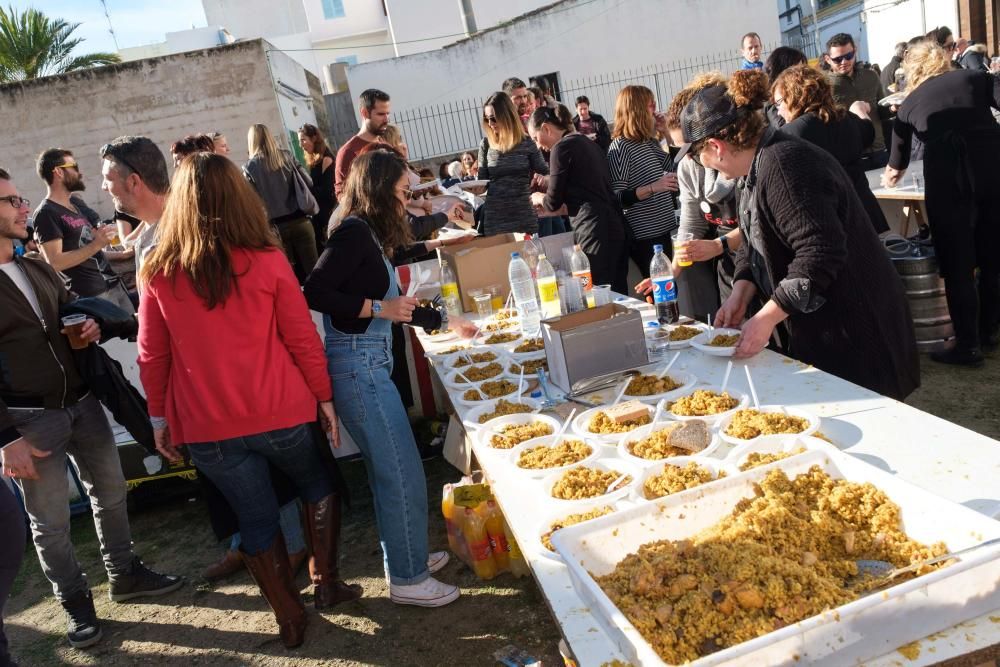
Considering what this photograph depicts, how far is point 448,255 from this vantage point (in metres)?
4.39

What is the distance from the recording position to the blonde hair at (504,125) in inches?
211

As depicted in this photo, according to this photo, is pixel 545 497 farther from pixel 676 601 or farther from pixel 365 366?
pixel 365 366

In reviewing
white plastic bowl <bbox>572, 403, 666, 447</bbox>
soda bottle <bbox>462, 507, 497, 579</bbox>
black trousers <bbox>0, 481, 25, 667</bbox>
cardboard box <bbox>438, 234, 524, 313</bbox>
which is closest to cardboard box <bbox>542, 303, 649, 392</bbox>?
white plastic bowl <bbox>572, 403, 666, 447</bbox>

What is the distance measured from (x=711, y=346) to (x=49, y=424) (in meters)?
2.71

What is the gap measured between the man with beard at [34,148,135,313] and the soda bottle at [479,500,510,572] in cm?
297

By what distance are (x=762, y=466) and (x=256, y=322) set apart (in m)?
1.74

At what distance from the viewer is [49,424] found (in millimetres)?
3096

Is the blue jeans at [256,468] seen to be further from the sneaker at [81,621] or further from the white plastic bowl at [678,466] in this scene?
the white plastic bowl at [678,466]

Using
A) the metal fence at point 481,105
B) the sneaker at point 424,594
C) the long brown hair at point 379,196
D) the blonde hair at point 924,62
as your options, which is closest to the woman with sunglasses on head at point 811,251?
the long brown hair at point 379,196

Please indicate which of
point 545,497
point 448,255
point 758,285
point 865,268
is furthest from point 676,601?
point 448,255

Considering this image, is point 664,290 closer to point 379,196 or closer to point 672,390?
point 672,390

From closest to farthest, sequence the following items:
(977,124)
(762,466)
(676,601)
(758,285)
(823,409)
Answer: (676,601) < (762,466) < (823,409) < (758,285) < (977,124)

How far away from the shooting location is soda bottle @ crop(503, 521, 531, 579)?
10.4ft

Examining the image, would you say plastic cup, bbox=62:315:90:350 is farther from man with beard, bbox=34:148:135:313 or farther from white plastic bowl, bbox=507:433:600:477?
white plastic bowl, bbox=507:433:600:477
